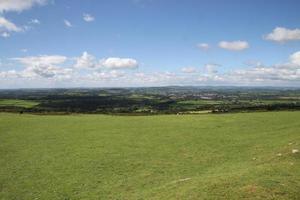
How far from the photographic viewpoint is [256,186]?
16516 mm

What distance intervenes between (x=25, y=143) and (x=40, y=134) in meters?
5.83

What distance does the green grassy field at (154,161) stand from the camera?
17922mm

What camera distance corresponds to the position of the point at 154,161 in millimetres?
26266

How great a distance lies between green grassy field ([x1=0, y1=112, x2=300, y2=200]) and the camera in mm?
17922

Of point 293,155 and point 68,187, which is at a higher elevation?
point 293,155

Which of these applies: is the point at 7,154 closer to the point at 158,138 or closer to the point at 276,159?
the point at 158,138

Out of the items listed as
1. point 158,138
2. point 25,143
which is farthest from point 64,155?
point 158,138

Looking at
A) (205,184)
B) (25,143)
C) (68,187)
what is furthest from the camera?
(25,143)

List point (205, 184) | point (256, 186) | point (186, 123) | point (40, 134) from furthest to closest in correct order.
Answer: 1. point (186, 123)
2. point (40, 134)
3. point (205, 184)
4. point (256, 186)

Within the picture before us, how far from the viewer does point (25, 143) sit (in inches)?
1378

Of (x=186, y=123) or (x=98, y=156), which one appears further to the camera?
Answer: (x=186, y=123)

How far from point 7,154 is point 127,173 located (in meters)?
13.7

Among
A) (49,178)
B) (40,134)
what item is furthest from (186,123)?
(49,178)

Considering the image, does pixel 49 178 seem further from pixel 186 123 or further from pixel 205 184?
pixel 186 123
